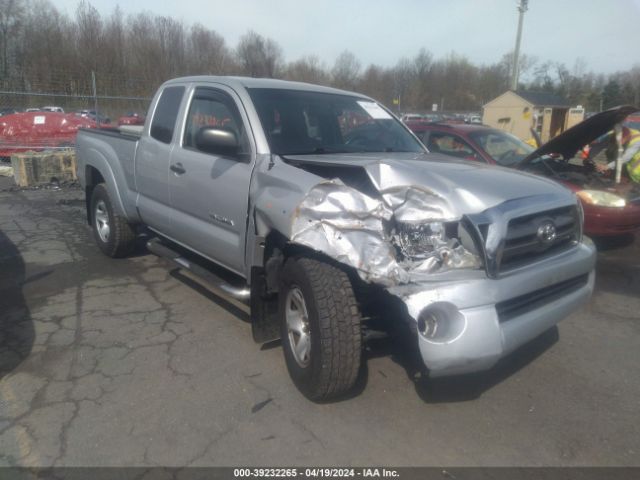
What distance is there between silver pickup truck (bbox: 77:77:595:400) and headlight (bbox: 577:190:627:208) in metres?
2.85

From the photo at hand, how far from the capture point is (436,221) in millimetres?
2783

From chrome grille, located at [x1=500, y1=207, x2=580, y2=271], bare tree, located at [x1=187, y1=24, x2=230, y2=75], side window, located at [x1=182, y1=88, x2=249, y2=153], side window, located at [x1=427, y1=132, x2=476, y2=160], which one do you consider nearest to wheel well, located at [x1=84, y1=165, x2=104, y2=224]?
side window, located at [x1=182, y1=88, x2=249, y2=153]

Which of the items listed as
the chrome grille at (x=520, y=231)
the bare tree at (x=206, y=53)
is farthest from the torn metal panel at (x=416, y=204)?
the bare tree at (x=206, y=53)

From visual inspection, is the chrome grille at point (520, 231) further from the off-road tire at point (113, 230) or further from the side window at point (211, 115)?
the off-road tire at point (113, 230)

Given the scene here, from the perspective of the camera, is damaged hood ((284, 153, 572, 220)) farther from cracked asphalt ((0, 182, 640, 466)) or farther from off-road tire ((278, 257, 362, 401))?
cracked asphalt ((0, 182, 640, 466))

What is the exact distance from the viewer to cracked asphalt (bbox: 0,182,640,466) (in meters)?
2.72

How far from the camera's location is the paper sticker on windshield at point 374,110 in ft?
15.3

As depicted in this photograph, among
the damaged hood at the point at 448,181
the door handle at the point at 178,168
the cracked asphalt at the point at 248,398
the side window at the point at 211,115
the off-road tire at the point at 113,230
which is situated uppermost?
the side window at the point at 211,115

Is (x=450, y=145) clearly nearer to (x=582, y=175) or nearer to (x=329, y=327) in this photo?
(x=582, y=175)

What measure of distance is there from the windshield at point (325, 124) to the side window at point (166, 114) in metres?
1.04

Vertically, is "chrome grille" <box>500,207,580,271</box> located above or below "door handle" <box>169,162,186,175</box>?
below

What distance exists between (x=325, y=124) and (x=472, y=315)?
2.24 metres

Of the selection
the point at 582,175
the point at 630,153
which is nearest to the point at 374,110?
the point at 582,175

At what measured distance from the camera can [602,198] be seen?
20.0 feet
